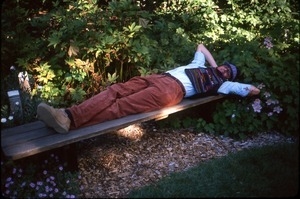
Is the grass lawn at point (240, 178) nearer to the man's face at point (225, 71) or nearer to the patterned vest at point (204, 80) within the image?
the patterned vest at point (204, 80)

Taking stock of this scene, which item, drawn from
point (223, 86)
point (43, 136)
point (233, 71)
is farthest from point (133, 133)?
point (233, 71)

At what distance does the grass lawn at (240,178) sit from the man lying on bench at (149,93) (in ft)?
3.01

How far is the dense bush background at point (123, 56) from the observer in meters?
4.28

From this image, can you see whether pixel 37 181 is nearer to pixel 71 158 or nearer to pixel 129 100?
pixel 71 158

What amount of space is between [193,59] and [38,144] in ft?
9.87

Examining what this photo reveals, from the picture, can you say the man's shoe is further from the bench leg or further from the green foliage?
the green foliage

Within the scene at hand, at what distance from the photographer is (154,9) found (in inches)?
288

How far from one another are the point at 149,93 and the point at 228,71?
131 cm

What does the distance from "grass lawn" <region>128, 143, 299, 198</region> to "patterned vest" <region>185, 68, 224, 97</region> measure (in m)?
1.00

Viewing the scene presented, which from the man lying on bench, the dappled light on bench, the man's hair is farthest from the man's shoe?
the man's hair

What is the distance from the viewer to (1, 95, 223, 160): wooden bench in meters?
2.86

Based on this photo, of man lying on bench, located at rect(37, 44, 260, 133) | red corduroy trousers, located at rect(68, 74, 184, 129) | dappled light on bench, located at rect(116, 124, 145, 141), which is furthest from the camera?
dappled light on bench, located at rect(116, 124, 145, 141)

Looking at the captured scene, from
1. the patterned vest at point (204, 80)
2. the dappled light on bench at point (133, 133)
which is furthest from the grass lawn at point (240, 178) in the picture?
the dappled light on bench at point (133, 133)

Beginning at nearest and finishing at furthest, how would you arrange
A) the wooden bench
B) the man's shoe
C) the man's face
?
the wooden bench < the man's shoe < the man's face
